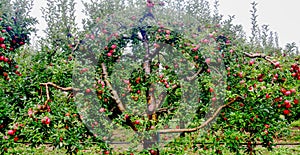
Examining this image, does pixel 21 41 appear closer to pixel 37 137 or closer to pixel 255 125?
pixel 37 137

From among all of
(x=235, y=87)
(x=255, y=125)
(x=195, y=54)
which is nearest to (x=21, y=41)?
(x=195, y=54)

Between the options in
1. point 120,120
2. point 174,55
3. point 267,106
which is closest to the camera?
point 267,106

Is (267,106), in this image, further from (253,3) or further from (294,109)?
(253,3)

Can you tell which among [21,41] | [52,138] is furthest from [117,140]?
[52,138]

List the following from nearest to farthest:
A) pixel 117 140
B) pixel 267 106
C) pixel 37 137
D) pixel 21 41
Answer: pixel 37 137 < pixel 267 106 < pixel 21 41 < pixel 117 140

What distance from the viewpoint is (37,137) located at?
11.1 ft

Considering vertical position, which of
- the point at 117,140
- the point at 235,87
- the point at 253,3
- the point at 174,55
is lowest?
the point at 117,140

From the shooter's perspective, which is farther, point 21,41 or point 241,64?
point 21,41

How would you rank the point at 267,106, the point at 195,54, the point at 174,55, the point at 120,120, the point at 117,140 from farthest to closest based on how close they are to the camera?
1. the point at 117,140
2. the point at 174,55
3. the point at 195,54
4. the point at 120,120
5. the point at 267,106

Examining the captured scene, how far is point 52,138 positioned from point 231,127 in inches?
99.9

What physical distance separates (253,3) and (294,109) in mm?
5926

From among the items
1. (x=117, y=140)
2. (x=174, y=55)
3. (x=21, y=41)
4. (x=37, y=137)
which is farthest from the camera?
(x=117, y=140)

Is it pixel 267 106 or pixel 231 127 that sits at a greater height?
pixel 267 106

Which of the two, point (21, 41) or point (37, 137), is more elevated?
point (21, 41)
